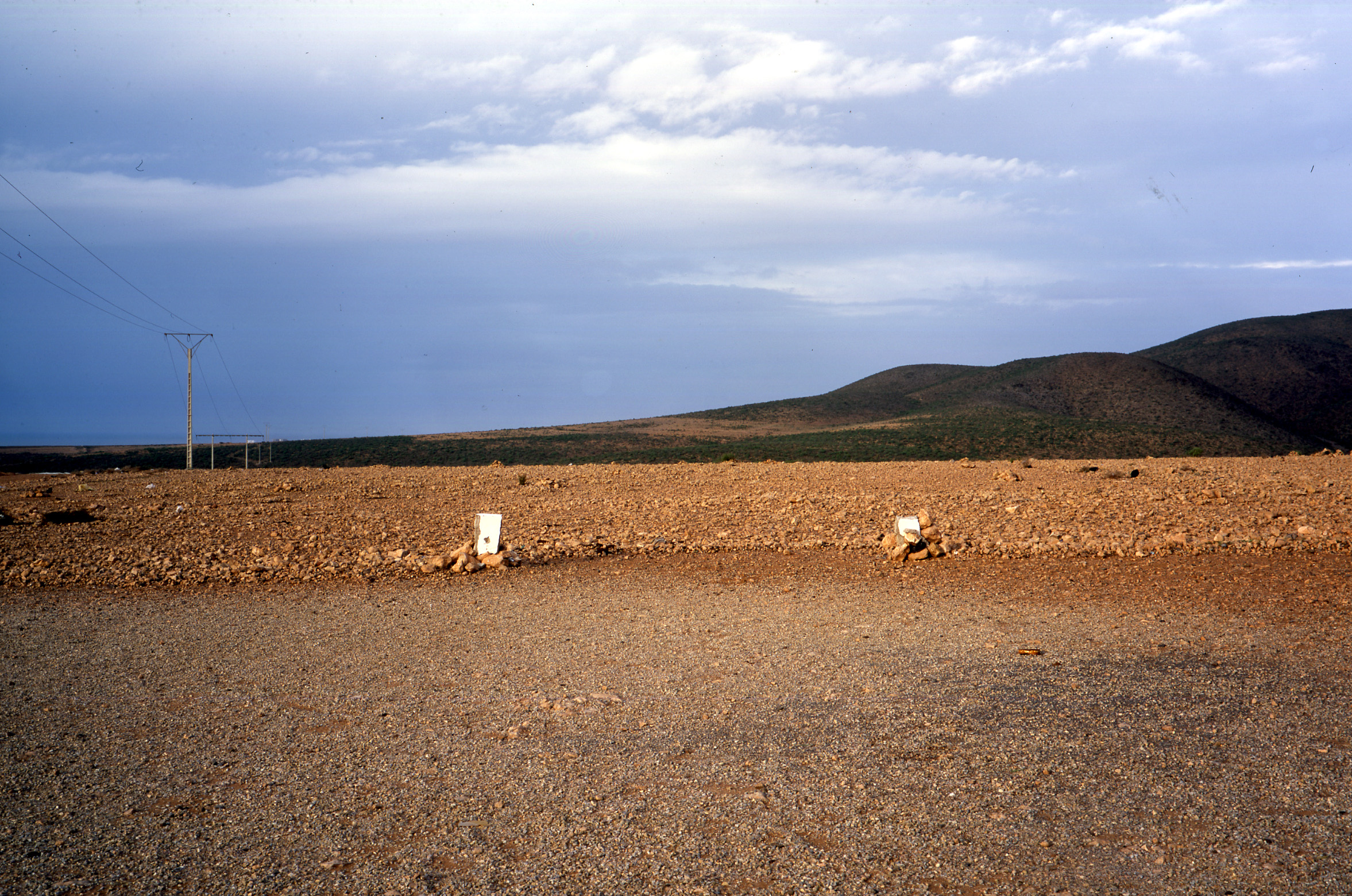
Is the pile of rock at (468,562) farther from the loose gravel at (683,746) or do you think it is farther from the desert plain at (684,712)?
the loose gravel at (683,746)

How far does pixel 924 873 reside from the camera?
3.49m

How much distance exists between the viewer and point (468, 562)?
1027 centimetres

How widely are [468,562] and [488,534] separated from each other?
2.04 feet

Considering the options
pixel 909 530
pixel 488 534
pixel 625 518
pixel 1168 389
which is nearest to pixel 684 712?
pixel 488 534

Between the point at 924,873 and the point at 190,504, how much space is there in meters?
15.4

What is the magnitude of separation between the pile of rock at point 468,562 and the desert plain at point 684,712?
0.23 metres

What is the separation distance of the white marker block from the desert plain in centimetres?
54

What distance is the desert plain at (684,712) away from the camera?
11.9 ft

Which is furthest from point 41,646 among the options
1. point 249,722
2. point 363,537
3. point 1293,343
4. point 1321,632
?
point 1293,343

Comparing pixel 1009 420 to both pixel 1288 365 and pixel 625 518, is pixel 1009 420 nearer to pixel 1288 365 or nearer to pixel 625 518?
pixel 625 518

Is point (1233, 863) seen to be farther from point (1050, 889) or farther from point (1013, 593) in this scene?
point (1013, 593)

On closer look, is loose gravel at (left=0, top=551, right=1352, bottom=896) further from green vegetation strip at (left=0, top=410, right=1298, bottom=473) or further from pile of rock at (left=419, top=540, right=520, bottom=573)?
green vegetation strip at (left=0, top=410, right=1298, bottom=473)

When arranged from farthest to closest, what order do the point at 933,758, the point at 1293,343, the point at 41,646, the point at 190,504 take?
the point at 1293,343
the point at 190,504
the point at 41,646
the point at 933,758

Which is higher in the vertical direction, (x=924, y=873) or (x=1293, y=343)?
(x=1293, y=343)
